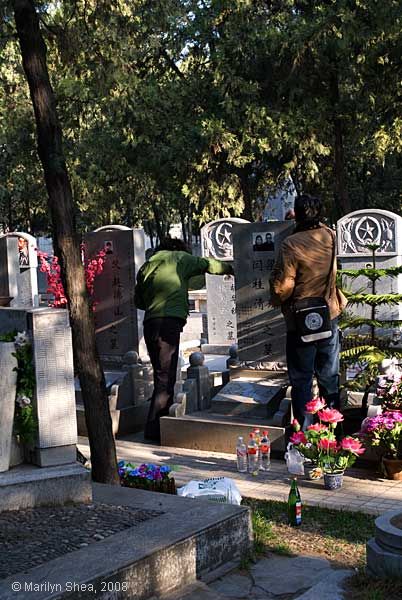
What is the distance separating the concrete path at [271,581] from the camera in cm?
486

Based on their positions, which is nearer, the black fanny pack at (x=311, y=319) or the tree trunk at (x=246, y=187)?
the black fanny pack at (x=311, y=319)

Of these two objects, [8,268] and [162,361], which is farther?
[8,268]

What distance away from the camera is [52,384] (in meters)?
5.83

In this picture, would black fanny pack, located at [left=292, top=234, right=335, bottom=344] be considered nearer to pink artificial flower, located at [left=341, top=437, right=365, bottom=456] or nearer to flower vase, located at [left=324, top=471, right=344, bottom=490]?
pink artificial flower, located at [left=341, top=437, right=365, bottom=456]

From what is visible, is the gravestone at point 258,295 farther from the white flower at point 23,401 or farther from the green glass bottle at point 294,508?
the white flower at point 23,401

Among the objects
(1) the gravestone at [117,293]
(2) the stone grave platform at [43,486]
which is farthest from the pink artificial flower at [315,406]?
(1) the gravestone at [117,293]

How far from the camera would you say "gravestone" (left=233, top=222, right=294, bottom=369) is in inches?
378

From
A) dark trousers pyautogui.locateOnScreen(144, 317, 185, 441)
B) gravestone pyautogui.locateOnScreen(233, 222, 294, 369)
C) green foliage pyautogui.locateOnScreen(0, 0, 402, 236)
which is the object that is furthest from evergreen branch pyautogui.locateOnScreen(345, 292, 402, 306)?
green foliage pyautogui.locateOnScreen(0, 0, 402, 236)

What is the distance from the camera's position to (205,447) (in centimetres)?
877

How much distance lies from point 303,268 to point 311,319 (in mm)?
477

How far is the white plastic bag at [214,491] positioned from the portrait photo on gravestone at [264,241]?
3.85m

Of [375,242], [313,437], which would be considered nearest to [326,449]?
[313,437]

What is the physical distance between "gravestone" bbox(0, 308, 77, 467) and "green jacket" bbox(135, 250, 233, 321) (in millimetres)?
3314

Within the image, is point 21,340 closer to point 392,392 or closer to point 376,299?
point 392,392
